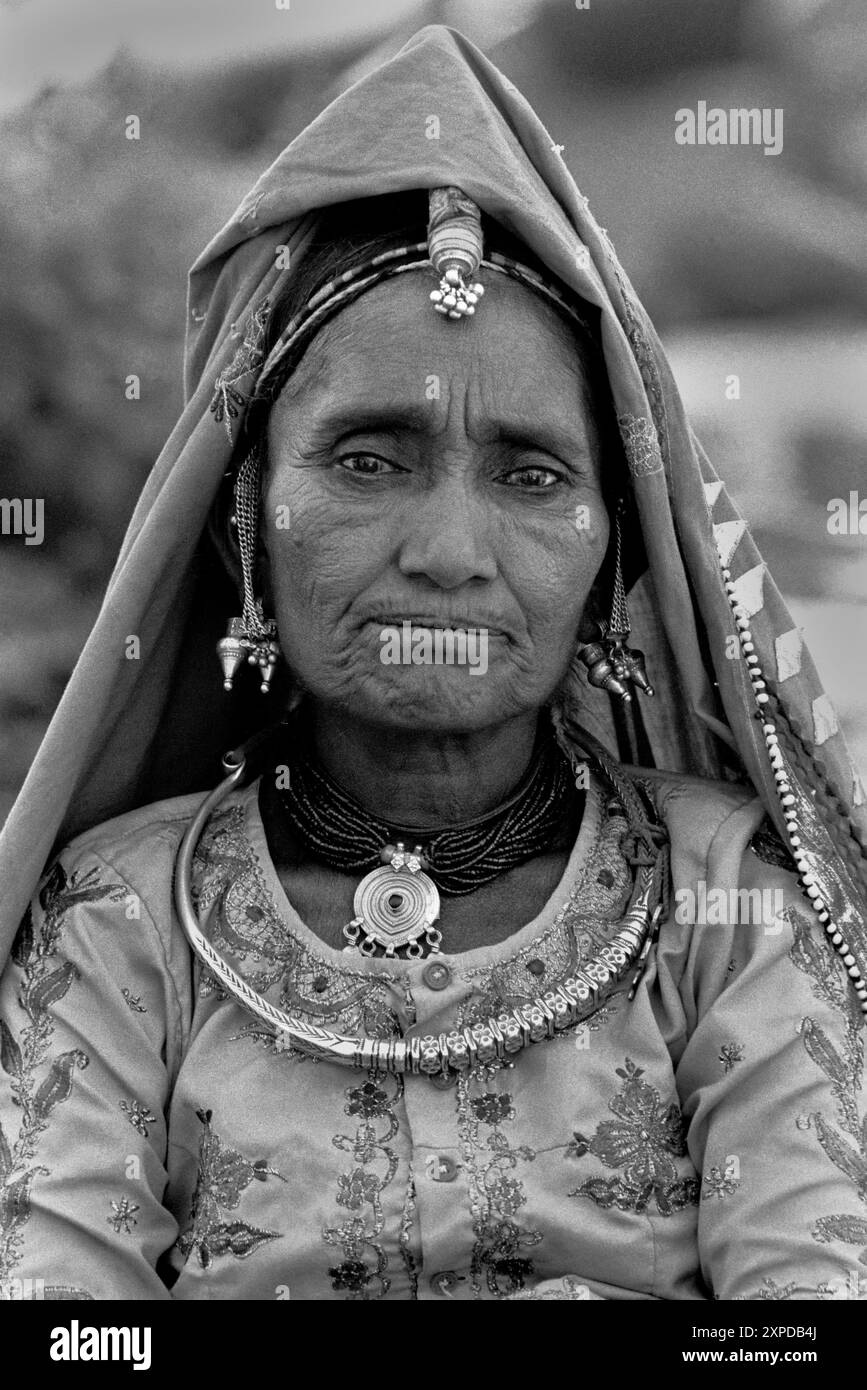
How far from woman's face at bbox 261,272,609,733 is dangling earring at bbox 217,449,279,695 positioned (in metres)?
0.10

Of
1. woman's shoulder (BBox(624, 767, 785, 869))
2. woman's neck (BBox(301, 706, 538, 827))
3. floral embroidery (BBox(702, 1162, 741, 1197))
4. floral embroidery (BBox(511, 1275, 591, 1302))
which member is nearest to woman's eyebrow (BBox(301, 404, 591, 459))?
woman's neck (BBox(301, 706, 538, 827))

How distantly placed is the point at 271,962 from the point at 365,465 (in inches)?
24.3

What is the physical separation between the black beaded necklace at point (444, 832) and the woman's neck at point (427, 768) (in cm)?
2

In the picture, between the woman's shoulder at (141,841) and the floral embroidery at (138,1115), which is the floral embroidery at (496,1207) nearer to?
the floral embroidery at (138,1115)

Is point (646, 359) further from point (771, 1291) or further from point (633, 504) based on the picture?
point (771, 1291)

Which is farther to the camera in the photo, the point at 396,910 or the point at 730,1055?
the point at 396,910

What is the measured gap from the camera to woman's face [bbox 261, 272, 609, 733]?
1.84 meters

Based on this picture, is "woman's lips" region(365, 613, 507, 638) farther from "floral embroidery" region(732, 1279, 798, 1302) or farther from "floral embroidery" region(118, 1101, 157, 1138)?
"floral embroidery" region(732, 1279, 798, 1302)

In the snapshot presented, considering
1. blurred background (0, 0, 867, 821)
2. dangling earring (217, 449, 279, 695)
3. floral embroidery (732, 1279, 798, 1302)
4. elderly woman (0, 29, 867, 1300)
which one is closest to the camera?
floral embroidery (732, 1279, 798, 1302)

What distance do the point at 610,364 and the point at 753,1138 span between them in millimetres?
916

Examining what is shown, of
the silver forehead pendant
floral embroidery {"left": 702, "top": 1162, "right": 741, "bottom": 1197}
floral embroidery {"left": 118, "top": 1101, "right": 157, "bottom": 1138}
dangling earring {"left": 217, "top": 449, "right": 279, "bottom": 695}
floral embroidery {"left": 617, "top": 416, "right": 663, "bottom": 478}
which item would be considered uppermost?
floral embroidery {"left": 617, "top": 416, "right": 663, "bottom": 478}

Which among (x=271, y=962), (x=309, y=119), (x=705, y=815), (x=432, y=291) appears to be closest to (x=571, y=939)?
(x=705, y=815)

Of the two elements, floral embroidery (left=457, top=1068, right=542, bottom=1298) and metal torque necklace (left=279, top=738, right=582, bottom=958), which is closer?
floral embroidery (left=457, top=1068, right=542, bottom=1298)

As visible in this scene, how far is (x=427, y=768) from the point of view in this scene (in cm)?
200
